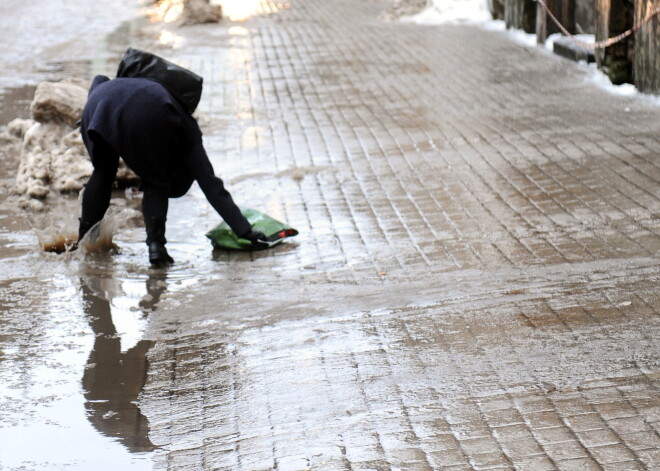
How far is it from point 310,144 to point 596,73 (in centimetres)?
389

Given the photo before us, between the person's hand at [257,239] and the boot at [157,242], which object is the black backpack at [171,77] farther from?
the person's hand at [257,239]

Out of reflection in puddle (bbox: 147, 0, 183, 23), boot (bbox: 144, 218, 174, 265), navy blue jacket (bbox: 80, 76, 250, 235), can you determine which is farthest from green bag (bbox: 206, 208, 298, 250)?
reflection in puddle (bbox: 147, 0, 183, 23)

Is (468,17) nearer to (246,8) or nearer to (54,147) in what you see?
(246,8)

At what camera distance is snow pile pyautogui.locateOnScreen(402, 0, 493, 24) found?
1644cm

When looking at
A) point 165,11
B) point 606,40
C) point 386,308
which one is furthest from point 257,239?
point 165,11

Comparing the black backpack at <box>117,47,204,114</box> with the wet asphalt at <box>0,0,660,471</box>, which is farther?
the black backpack at <box>117,47,204,114</box>

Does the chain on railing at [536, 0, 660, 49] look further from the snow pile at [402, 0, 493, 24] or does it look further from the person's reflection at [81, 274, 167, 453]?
the person's reflection at [81, 274, 167, 453]

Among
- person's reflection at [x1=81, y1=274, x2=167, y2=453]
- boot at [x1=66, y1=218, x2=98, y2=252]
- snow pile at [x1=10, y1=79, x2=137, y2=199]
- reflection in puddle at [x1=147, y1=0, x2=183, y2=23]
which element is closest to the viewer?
person's reflection at [x1=81, y1=274, x2=167, y2=453]

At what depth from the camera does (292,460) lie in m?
3.92

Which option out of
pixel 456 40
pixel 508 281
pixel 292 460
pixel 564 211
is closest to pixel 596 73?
pixel 456 40

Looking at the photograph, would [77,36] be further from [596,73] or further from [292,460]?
[292,460]

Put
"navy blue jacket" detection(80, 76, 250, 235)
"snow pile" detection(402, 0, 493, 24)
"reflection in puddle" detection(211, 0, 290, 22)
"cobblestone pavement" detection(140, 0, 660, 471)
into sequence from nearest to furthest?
"cobblestone pavement" detection(140, 0, 660, 471) → "navy blue jacket" detection(80, 76, 250, 235) → "snow pile" detection(402, 0, 493, 24) → "reflection in puddle" detection(211, 0, 290, 22)

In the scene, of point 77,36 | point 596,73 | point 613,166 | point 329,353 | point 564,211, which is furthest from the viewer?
point 77,36

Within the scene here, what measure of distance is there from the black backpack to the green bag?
81cm
